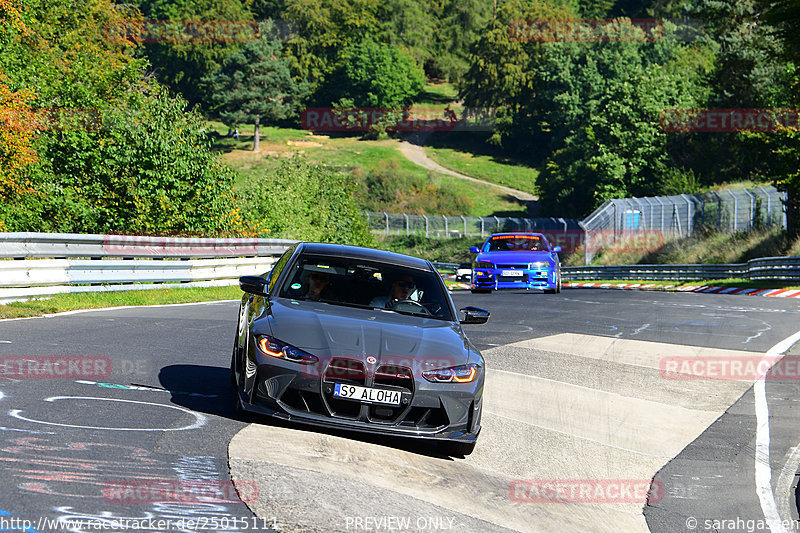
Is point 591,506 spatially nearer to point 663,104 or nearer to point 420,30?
point 663,104

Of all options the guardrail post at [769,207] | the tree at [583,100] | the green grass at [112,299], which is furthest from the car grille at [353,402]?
the tree at [583,100]

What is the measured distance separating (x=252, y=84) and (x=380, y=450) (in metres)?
116

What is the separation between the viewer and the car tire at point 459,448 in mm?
6941

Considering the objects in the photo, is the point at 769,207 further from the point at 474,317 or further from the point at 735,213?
the point at 474,317

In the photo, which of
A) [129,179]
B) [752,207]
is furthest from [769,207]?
[129,179]

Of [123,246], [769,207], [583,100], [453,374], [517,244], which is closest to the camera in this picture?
[453,374]

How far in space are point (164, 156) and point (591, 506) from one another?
21.4m

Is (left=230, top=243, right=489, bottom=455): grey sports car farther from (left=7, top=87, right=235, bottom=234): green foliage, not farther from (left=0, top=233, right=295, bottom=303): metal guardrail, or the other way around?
(left=7, top=87, right=235, bottom=234): green foliage

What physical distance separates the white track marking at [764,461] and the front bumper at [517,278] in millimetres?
11623

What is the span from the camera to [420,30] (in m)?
152

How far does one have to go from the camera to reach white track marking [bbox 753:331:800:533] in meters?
→ 6.38

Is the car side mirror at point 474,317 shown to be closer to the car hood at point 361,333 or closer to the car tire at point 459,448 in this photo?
the car hood at point 361,333

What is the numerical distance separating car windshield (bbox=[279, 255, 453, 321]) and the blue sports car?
1577 centimetres

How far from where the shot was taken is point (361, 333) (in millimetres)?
7012
